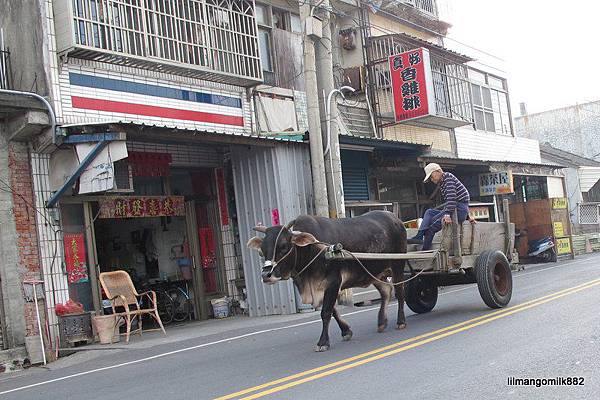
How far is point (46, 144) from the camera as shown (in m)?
11.2

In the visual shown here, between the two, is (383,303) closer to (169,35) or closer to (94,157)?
(94,157)

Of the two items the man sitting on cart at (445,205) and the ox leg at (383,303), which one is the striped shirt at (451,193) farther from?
the ox leg at (383,303)

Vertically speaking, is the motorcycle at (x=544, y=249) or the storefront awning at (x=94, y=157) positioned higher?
the storefront awning at (x=94, y=157)

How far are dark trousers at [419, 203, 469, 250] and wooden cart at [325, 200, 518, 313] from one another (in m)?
0.14

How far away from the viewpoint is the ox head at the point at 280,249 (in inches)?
307

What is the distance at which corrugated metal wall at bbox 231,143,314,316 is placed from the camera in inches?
555

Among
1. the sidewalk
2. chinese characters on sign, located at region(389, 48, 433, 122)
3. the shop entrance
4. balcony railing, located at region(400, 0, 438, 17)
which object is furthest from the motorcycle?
the shop entrance

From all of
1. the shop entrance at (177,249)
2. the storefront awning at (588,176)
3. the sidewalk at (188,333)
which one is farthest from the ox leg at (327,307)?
the storefront awning at (588,176)

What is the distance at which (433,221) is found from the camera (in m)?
9.87

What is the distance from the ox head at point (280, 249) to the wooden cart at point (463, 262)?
3.43 feet

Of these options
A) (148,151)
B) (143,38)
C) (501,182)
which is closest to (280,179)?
A: (148,151)

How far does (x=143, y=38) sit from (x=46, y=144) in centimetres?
305

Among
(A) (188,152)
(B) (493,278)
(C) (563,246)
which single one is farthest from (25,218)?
(C) (563,246)

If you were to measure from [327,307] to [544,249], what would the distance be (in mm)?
17071
